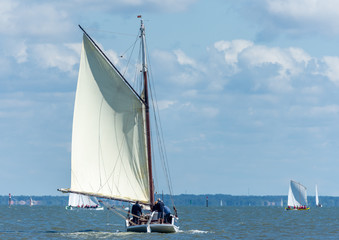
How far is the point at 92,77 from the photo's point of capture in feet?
184

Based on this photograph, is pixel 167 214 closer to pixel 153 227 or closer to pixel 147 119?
pixel 153 227

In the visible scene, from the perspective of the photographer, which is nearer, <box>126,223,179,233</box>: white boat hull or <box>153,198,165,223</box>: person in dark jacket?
<box>126,223,179,233</box>: white boat hull

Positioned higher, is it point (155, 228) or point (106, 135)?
point (106, 135)

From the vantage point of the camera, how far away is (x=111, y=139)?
5734 centimetres

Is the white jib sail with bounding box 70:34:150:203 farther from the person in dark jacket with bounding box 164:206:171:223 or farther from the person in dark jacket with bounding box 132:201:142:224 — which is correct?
the person in dark jacket with bounding box 164:206:171:223

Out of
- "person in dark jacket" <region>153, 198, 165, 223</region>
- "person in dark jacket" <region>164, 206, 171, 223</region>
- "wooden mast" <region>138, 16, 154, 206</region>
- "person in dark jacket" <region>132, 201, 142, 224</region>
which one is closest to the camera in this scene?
"person in dark jacket" <region>153, 198, 165, 223</region>

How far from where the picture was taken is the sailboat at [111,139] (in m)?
55.8

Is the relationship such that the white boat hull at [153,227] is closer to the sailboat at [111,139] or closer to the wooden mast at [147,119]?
the sailboat at [111,139]

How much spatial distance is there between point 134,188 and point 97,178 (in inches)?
114

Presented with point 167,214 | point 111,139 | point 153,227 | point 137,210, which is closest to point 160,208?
point 167,214

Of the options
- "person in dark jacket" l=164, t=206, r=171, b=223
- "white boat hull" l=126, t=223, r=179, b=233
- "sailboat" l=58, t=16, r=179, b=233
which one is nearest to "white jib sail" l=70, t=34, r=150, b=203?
"sailboat" l=58, t=16, r=179, b=233

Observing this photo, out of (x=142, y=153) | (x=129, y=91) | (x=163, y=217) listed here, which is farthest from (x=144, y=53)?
(x=163, y=217)

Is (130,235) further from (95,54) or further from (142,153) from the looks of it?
(95,54)

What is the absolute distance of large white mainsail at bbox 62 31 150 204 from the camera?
55.8 metres
